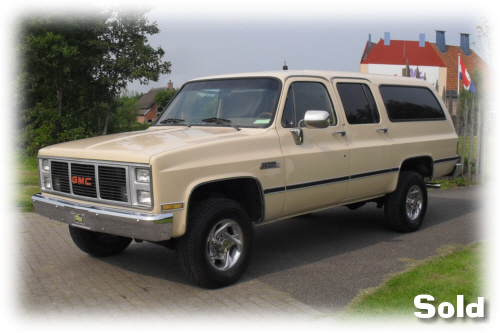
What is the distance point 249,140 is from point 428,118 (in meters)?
3.78

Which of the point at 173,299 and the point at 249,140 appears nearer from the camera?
the point at 173,299

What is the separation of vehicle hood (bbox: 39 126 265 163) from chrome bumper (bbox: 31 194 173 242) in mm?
479

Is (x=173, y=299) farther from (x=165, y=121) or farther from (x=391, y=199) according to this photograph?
(x=391, y=199)

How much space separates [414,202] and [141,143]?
4.39m


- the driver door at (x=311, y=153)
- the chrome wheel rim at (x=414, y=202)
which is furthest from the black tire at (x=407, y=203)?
the driver door at (x=311, y=153)

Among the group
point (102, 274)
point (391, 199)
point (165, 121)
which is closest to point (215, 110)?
point (165, 121)

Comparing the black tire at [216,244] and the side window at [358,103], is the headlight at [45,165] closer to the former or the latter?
the black tire at [216,244]

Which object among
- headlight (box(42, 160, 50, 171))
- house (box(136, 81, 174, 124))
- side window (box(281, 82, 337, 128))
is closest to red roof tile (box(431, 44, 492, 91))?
house (box(136, 81, 174, 124))

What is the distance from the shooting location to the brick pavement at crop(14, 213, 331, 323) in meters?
4.48

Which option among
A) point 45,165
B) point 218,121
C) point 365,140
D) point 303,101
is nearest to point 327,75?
point 303,101

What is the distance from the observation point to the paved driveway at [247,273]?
4.59 m

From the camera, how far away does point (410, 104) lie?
7738 millimetres

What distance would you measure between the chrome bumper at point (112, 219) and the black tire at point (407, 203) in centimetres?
383

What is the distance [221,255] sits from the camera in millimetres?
5230
